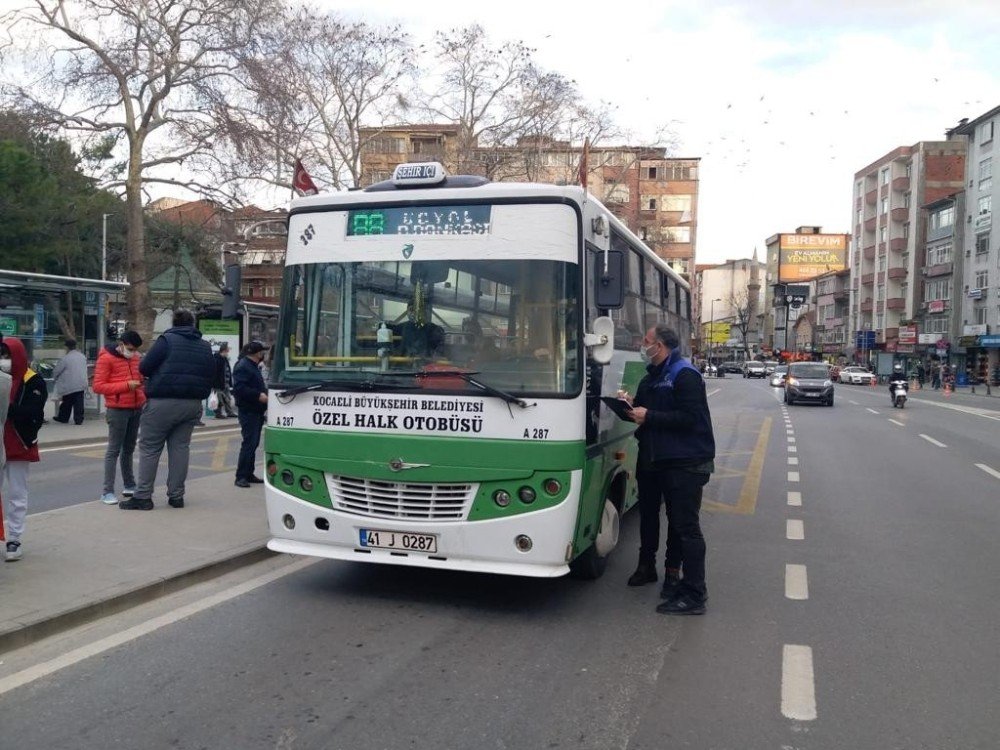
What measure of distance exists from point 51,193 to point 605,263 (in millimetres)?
36222

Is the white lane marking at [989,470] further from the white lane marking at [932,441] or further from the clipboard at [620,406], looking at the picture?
the clipboard at [620,406]

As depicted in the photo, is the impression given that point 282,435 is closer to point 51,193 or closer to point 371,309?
point 371,309

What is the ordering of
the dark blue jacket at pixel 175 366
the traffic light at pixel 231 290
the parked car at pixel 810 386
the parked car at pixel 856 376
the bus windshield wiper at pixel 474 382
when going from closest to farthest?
the bus windshield wiper at pixel 474 382
the traffic light at pixel 231 290
the dark blue jacket at pixel 175 366
the parked car at pixel 810 386
the parked car at pixel 856 376

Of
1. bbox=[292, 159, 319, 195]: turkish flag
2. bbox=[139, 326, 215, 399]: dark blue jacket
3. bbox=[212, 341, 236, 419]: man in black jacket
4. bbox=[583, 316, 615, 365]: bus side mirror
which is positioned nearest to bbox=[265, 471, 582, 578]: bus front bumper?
bbox=[583, 316, 615, 365]: bus side mirror

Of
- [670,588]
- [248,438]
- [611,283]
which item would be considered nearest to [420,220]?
[611,283]

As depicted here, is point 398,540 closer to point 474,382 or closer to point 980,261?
point 474,382

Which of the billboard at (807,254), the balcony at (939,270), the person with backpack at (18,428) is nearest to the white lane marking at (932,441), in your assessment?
the person with backpack at (18,428)

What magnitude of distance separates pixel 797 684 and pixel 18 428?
544 cm

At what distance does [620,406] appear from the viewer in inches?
239

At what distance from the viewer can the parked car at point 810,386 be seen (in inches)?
1289

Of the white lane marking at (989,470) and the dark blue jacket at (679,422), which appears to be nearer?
the dark blue jacket at (679,422)

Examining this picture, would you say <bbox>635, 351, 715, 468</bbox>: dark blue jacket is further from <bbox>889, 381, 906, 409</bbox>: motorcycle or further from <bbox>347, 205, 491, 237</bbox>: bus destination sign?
<bbox>889, 381, 906, 409</bbox>: motorcycle

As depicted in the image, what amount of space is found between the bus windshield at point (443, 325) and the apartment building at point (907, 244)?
230 ft

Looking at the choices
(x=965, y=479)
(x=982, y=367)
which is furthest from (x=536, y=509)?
(x=982, y=367)
